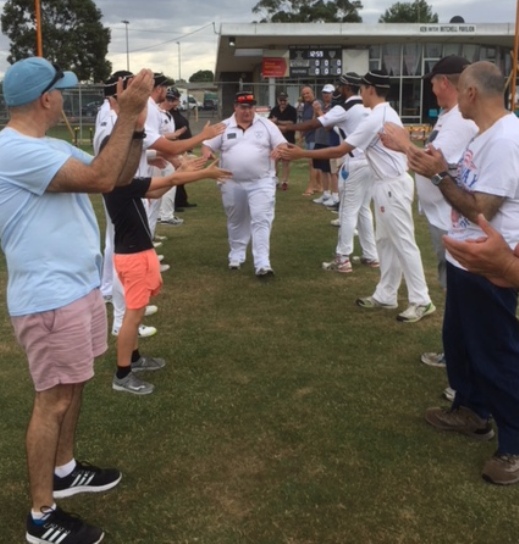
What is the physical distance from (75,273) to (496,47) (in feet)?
132

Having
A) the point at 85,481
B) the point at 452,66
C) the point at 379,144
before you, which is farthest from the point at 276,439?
the point at 379,144

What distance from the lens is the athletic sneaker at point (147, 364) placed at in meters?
4.93

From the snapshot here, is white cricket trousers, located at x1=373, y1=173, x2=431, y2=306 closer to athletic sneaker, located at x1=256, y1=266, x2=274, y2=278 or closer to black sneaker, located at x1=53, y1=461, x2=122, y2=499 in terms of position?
athletic sneaker, located at x1=256, y1=266, x2=274, y2=278

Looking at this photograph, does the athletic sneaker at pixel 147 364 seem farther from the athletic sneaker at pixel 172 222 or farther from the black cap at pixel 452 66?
the athletic sneaker at pixel 172 222

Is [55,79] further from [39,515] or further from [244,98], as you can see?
[244,98]

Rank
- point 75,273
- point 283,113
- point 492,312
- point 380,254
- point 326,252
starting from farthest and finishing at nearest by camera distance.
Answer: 1. point 283,113
2. point 326,252
3. point 380,254
4. point 492,312
5. point 75,273

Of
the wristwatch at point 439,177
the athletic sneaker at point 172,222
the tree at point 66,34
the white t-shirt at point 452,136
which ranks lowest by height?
the athletic sneaker at point 172,222

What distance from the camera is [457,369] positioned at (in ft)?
12.9

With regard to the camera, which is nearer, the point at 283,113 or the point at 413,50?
the point at 283,113

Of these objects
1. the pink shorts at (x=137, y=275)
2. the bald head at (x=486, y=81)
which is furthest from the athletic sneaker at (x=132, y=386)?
the bald head at (x=486, y=81)

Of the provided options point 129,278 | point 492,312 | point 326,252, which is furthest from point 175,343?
point 326,252

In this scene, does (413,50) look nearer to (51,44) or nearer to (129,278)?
(51,44)

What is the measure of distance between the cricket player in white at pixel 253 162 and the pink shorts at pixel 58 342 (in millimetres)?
4639

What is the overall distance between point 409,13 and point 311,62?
58.5 m
